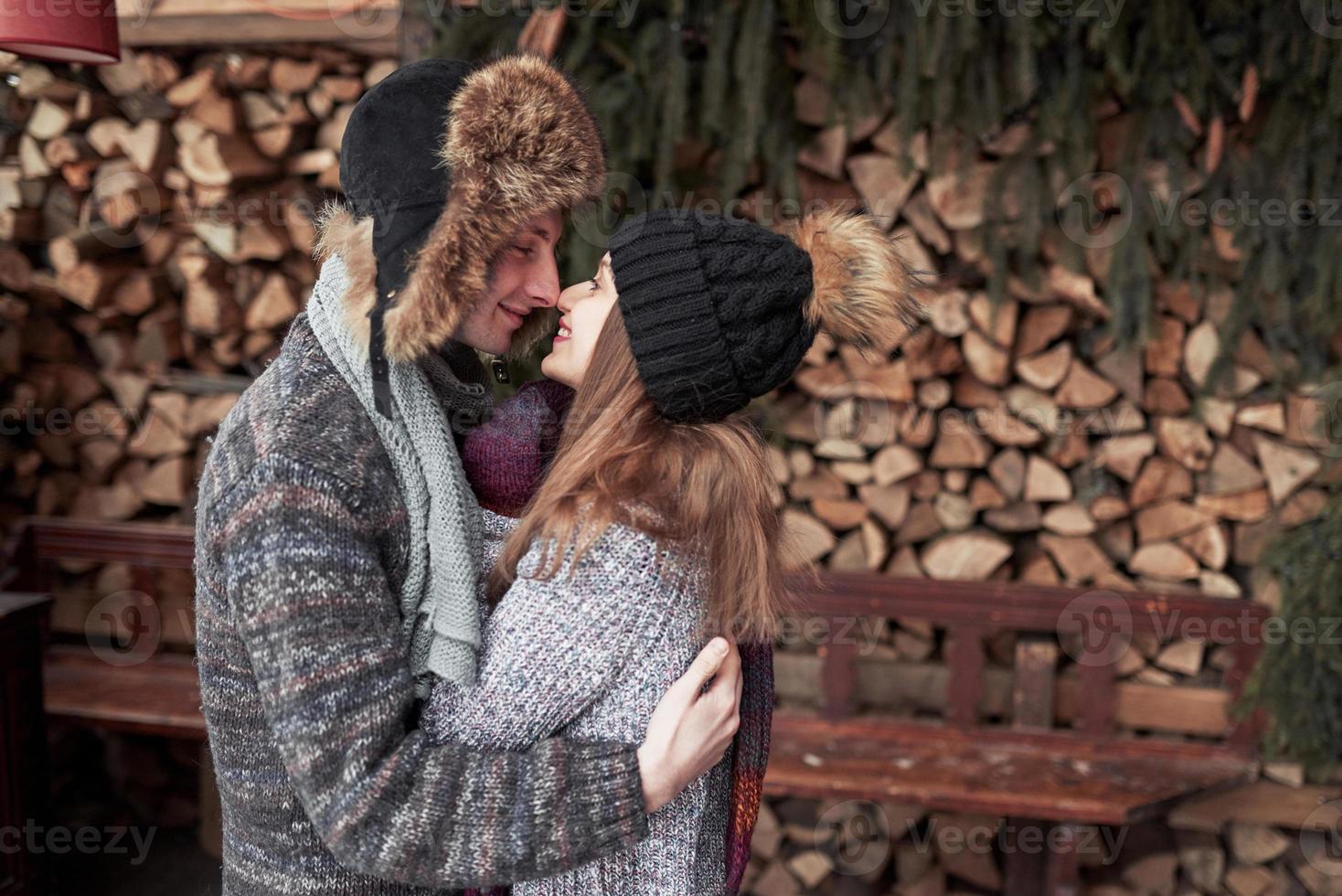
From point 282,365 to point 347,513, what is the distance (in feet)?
0.71

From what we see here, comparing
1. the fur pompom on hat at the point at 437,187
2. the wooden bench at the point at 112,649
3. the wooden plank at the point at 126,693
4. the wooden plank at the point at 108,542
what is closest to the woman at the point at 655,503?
the fur pompom on hat at the point at 437,187

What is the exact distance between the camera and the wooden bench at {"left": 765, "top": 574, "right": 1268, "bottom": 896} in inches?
106

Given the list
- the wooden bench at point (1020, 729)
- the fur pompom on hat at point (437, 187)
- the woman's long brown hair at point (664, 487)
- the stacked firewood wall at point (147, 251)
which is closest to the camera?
the fur pompom on hat at point (437, 187)

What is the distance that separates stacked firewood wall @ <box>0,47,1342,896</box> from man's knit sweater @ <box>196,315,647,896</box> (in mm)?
2011

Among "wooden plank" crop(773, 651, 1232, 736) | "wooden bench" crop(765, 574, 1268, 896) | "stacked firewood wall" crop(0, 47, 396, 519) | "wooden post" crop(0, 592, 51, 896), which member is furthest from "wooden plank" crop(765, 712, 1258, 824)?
"stacked firewood wall" crop(0, 47, 396, 519)

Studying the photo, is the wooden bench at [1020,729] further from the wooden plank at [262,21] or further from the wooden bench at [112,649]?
the wooden plank at [262,21]

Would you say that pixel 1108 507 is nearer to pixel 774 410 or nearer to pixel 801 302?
pixel 774 410

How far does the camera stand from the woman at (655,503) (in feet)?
3.91

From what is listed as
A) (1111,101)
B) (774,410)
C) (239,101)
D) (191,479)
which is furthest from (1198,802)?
(239,101)

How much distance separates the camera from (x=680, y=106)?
2.68m

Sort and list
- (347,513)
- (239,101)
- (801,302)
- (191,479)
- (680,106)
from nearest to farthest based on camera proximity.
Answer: (347,513) < (801,302) < (680,106) < (239,101) < (191,479)

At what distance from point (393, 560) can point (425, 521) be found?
0.18ft

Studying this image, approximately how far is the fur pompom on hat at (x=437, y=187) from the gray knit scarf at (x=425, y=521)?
0.05 meters

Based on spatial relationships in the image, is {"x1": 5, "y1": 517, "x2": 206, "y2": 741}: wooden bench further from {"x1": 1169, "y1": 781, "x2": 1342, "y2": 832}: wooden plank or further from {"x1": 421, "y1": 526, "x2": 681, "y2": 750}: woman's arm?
{"x1": 1169, "y1": 781, "x2": 1342, "y2": 832}: wooden plank
